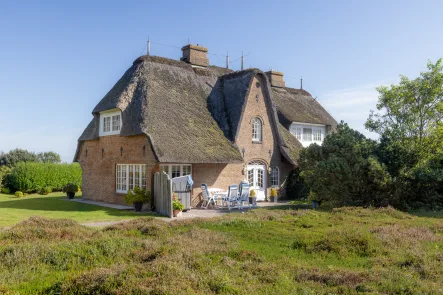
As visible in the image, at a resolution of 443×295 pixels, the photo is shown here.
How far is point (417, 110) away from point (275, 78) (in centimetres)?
1426

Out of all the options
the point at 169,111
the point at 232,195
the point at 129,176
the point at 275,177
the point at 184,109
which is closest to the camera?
the point at 232,195

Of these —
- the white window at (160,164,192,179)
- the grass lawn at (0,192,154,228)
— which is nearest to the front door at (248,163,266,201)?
the white window at (160,164,192,179)

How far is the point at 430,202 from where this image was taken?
18812 mm

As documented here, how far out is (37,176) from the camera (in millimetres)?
32281

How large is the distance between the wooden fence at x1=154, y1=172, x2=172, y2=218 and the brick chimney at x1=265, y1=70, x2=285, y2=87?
17305 mm

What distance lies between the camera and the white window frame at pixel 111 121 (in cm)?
2223

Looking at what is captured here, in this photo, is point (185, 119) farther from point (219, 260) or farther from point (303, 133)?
point (219, 260)

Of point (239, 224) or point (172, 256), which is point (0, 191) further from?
point (172, 256)

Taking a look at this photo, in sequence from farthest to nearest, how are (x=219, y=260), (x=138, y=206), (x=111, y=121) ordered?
(x=111, y=121) → (x=138, y=206) → (x=219, y=260)

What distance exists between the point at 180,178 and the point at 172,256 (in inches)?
462

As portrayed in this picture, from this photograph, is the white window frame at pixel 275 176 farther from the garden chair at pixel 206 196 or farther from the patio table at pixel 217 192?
the garden chair at pixel 206 196

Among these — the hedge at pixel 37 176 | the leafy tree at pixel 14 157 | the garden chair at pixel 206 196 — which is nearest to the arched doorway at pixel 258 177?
the garden chair at pixel 206 196

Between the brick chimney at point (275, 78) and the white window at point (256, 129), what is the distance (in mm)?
8998

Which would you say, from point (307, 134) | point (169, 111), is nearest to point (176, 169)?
point (169, 111)
